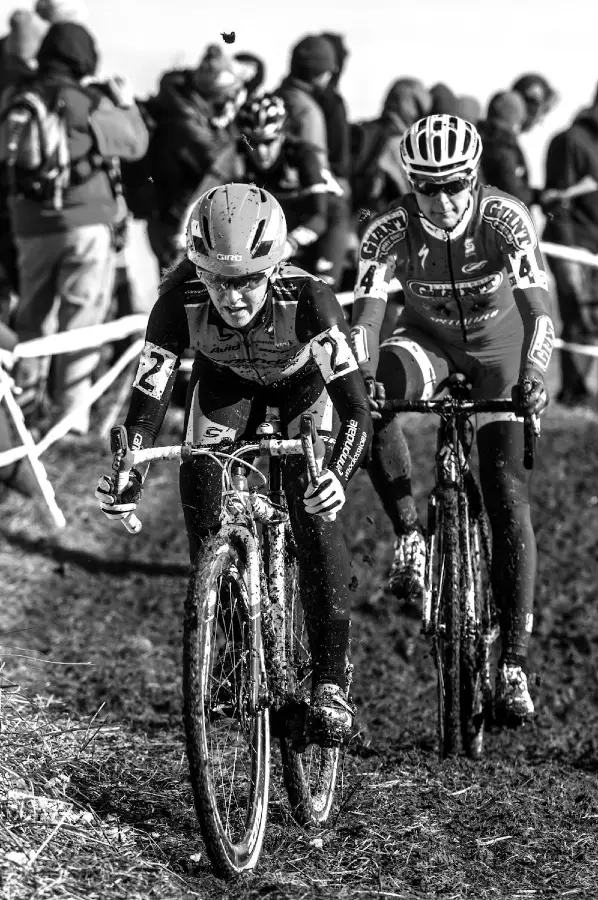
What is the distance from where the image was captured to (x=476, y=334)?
7172 mm

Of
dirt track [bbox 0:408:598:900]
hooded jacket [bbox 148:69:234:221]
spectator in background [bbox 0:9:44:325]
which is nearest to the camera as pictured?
dirt track [bbox 0:408:598:900]

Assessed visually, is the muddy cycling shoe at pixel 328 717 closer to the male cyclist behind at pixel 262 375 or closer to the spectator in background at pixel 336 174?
the male cyclist behind at pixel 262 375

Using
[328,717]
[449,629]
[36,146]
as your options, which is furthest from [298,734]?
[36,146]

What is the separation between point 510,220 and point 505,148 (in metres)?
5.14

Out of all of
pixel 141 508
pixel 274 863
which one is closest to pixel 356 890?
pixel 274 863

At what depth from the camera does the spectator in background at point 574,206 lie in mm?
12289

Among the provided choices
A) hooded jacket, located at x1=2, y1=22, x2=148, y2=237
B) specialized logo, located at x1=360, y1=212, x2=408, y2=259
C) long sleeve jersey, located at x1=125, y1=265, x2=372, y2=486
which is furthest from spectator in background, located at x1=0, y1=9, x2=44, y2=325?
long sleeve jersey, located at x1=125, y1=265, x2=372, y2=486

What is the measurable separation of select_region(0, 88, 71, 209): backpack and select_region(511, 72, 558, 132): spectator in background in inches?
201

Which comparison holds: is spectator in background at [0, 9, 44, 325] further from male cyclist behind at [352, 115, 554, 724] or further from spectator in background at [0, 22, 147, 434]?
male cyclist behind at [352, 115, 554, 724]

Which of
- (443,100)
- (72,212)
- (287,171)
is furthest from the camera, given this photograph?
(443,100)

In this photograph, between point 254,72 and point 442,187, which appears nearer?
point 442,187

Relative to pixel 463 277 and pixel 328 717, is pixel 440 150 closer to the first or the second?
pixel 463 277

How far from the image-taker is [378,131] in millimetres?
11641

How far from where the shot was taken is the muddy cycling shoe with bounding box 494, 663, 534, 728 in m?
6.45
